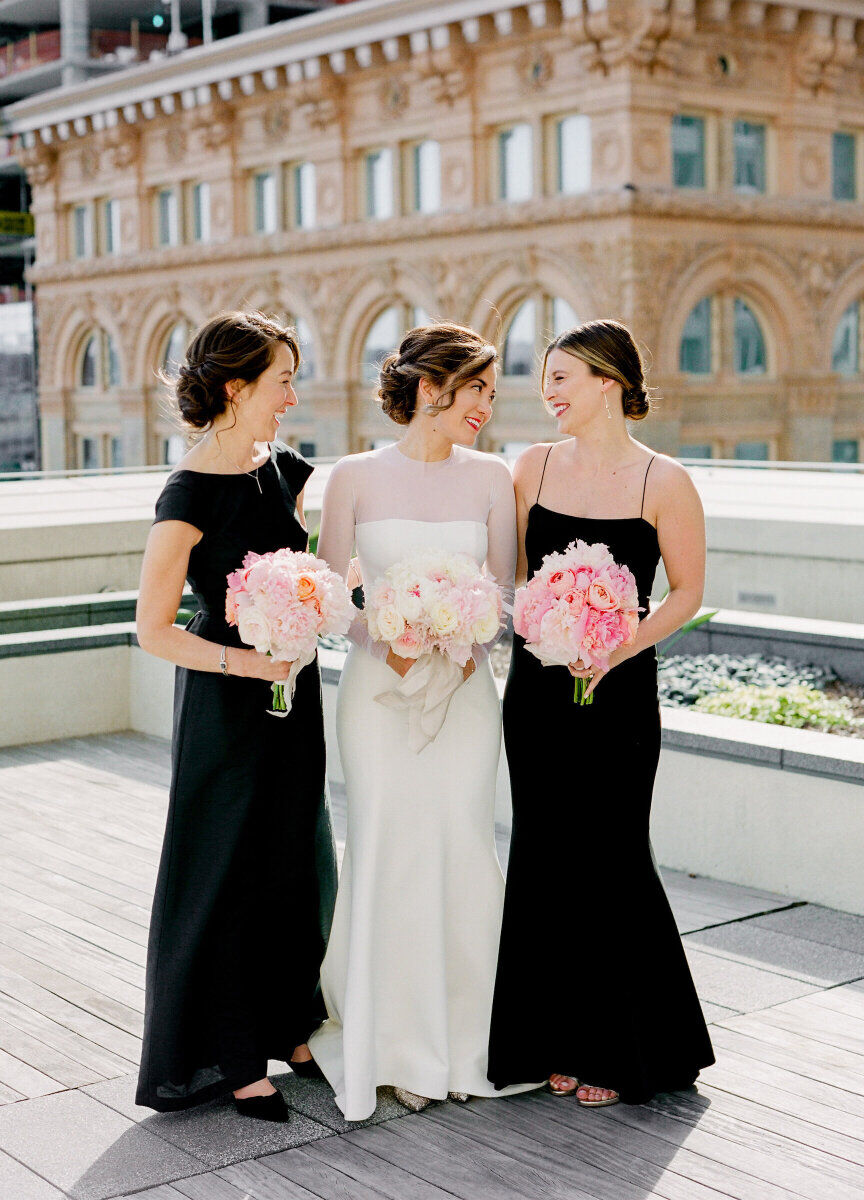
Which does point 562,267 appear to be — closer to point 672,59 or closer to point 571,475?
point 672,59

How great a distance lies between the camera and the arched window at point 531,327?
24625mm

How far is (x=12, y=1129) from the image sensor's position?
3.88m

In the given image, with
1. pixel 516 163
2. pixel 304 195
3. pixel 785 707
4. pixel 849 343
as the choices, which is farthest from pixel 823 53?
pixel 785 707

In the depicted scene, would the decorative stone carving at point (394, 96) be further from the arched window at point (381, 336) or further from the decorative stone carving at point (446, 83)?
the arched window at point (381, 336)

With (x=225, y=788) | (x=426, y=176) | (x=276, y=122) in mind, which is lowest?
(x=225, y=788)

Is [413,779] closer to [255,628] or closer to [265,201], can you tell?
[255,628]

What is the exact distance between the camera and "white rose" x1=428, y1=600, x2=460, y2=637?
3658mm

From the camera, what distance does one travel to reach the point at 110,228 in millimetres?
34281

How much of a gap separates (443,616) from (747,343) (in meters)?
22.6

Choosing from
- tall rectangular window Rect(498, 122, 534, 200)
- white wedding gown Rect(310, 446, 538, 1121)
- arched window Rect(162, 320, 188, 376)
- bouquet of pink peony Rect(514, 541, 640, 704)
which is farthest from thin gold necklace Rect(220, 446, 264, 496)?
arched window Rect(162, 320, 188, 376)

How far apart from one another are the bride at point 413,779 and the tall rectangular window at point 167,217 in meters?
28.9

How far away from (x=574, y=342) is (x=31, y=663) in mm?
5452

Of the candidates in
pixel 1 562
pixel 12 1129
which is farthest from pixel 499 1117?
pixel 1 562

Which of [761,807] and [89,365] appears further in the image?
[89,365]
